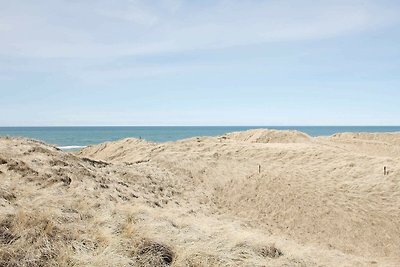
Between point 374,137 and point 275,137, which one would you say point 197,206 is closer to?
point 275,137

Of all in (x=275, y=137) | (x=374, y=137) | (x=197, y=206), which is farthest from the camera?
(x=374, y=137)

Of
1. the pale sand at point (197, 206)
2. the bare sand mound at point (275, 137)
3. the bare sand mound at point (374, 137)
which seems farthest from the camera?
the bare sand mound at point (374, 137)

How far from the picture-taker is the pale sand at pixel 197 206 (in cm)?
796

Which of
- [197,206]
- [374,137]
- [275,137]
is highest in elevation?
[275,137]

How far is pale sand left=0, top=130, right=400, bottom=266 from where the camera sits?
7957 mm

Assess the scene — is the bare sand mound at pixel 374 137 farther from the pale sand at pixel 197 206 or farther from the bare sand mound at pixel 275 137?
the pale sand at pixel 197 206

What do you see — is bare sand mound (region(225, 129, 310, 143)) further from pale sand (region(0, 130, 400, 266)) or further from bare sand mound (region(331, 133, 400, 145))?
bare sand mound (region(331, 133, 400, 145))

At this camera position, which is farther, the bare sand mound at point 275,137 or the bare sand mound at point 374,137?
the bare sand mound at point 374,137

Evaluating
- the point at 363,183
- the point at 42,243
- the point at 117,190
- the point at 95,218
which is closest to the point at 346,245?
the point at 363,183

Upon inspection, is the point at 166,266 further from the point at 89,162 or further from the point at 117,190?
the point at 89,162

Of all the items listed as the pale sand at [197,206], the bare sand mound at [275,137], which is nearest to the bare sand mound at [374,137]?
the bare sand mound at [275,137]

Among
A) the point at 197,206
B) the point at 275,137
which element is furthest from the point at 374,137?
the point at 197,206

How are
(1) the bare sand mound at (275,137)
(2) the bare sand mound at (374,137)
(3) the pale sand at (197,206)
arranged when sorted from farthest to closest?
(2) the bare sand mound at (374,137)
(1) the bare sand mound at (275,137)
(3) the pale sand at (197,206)

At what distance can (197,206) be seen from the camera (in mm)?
17625
